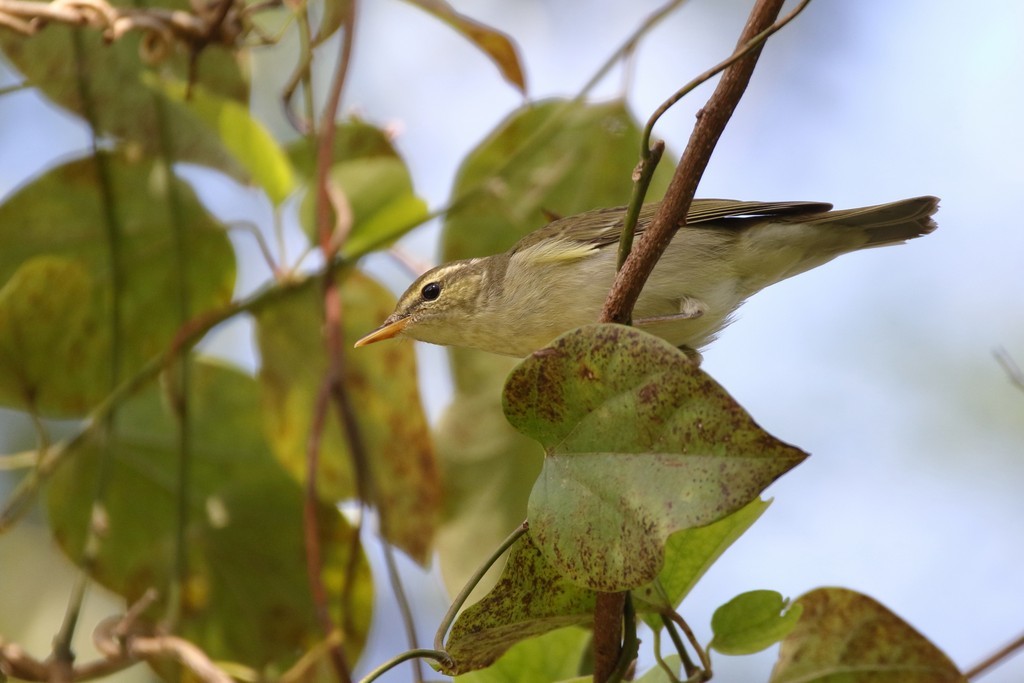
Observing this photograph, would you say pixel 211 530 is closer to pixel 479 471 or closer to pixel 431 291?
pixel 479 471

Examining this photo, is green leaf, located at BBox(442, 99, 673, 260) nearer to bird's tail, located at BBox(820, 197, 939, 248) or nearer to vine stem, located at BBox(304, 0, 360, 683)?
vine stem, located at BBox(304, 0, 360, 683)

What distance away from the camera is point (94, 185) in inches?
119

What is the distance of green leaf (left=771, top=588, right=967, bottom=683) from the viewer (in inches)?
71.4

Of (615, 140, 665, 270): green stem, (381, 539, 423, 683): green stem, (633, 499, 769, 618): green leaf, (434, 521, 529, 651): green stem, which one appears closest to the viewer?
(615, 140, 665, 270): green stem

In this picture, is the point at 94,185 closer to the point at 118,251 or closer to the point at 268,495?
the point at 118,251

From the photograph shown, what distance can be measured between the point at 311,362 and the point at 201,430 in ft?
1.19

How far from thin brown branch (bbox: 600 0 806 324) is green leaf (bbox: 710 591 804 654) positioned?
556 millimetres

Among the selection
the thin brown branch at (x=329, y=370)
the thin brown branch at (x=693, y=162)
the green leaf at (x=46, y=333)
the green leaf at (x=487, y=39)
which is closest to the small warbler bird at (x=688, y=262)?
the thin brown branch at (x=329, y=370)

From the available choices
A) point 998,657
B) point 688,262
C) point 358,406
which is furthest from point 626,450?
point 358,406

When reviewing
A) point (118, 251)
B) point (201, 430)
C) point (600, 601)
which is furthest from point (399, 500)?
point (600, 601)

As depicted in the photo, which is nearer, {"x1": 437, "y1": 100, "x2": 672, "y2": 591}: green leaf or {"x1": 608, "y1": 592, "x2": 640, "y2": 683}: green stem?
{"x1": 608, "y1": 592, "x2": 640, "y2": 683}: green stem

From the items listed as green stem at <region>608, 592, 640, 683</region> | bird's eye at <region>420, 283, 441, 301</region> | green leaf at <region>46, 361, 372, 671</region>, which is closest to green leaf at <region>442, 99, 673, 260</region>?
bird's eye at <region>420, 283, 441, 301</region>

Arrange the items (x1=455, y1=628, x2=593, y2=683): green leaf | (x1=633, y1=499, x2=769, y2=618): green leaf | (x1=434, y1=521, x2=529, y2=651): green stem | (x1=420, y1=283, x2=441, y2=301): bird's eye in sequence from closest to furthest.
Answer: (x1=434, y1=521, x2=529, y2=651): green stem, (x1=633, y1=499, x2=769, y2=618): green leaf, (x1=455, y1=628, x2=593, y2=683): green leaf, (x1=420, y1=283, x2=441, y2=301): bird's eye

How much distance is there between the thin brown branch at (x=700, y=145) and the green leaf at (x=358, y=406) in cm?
161
